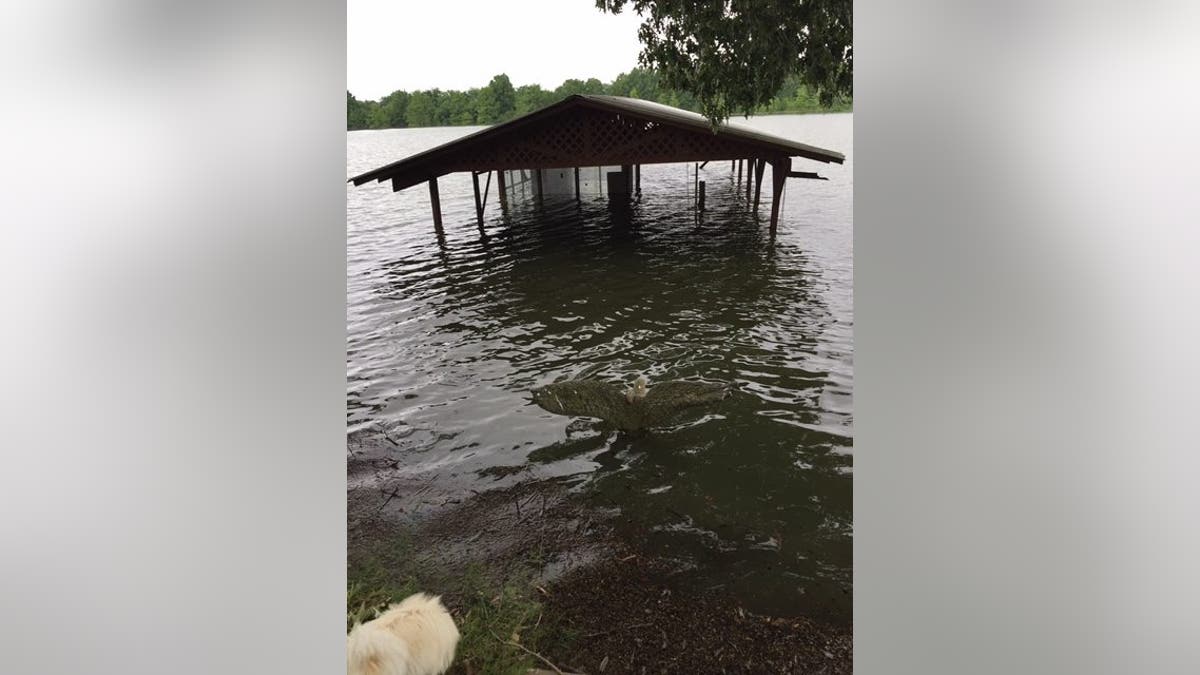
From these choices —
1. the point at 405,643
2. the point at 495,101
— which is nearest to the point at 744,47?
the point at 405,643

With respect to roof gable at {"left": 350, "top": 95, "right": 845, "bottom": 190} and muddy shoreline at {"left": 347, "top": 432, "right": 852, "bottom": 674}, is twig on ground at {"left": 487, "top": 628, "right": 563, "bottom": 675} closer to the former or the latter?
muddy shoreline at {"left": 347, "top": 432, "right": 852, "bottom": 674}

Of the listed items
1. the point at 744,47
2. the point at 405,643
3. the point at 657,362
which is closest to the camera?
the point at 405,643

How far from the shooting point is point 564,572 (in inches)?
171

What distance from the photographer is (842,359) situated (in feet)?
27.9

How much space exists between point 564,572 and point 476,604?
1.70 feet

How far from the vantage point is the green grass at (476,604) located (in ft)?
11.3

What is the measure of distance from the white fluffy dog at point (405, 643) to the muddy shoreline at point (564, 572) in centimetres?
20

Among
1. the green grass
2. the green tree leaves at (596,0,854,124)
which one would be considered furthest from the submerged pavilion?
the green grass

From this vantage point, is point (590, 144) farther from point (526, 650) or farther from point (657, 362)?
point (526, 650)

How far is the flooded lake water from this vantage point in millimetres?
4957

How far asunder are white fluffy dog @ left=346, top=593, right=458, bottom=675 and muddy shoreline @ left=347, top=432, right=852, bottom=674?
0.20 m
